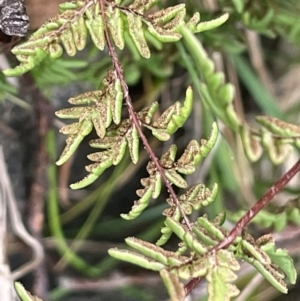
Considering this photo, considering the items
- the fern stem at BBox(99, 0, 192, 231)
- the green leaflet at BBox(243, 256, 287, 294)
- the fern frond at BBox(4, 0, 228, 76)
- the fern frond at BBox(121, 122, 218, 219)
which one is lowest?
the green leaflet at BBox(243, 256, 287, 294)

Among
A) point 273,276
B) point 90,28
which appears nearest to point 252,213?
point 273,276

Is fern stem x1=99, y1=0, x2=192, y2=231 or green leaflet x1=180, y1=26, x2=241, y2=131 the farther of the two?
fern stem x1=99, y1=0, x2=192, y2=231

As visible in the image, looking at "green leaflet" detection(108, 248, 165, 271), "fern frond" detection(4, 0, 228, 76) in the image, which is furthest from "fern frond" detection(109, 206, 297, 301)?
"fern frond" detection(4, 0, 228, 76)

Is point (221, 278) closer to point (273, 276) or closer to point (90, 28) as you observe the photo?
point (273, 276)

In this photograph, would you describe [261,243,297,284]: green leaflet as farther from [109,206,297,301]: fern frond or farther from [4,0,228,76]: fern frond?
[4,0,228,76]: fern frond

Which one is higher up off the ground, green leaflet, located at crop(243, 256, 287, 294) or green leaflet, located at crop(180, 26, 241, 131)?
green leaflet, located at crop(180, 26, 241, 131)

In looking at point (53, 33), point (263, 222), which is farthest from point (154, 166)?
point (263, 222)

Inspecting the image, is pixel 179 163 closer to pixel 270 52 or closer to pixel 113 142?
pixel 113 142

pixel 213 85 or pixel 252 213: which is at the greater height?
pixel 213 85

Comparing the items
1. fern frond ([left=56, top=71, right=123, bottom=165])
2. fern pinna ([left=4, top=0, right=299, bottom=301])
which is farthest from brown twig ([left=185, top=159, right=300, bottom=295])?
fern frond ([left=56, top=71, right=123, bottom=165])

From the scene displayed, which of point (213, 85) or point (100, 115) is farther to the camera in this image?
point (100, 115)

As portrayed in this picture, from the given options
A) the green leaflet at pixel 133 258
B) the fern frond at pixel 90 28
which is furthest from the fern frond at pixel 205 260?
the fern frond at pixel 90 28
